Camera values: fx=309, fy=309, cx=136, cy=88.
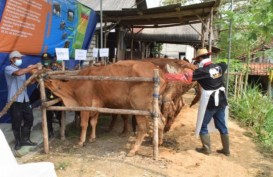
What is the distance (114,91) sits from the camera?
569 cm

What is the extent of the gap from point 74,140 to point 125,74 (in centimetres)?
173

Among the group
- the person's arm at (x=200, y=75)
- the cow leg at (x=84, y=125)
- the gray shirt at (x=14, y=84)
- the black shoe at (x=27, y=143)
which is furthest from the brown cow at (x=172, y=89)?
the gray shirt at (x=14, y=84)

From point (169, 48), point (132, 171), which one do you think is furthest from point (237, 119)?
point (169, 48)

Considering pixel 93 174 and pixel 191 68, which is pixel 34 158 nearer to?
pixel 93 174

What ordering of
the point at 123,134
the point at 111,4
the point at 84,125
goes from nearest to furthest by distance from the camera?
the point at 84,125, the point at 123,134, the point at 111,4

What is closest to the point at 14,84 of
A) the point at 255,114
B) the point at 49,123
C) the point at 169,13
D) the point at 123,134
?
the point at 49,123

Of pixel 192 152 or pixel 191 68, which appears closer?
pixel 192 152

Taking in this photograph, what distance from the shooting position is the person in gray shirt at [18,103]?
5.16m

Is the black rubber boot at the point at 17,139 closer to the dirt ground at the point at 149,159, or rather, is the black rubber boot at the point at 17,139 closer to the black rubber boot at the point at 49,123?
the dirt ground at the point at 149,159

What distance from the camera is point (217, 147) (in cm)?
619

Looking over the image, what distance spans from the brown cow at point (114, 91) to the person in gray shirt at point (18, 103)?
1.70 ft

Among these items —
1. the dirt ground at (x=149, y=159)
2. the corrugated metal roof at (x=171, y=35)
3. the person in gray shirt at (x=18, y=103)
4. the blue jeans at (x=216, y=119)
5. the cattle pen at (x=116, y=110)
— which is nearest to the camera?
the dirt ground at (x=149, y=159)

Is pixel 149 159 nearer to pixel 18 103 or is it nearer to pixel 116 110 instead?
pixel 116 110

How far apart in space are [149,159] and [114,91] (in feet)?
4.57
